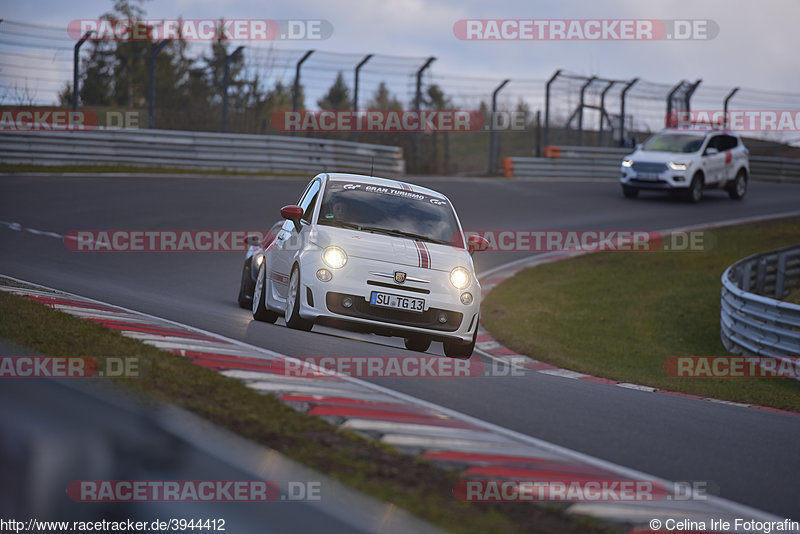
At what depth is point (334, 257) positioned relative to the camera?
27.7ft

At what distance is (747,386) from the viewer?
11016mm

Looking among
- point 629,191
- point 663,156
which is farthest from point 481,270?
Answer: point 629,191

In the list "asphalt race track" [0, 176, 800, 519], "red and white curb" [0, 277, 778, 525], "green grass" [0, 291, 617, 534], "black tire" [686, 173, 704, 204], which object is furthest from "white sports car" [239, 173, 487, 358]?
"black tire" [686, 173, 704, 204]

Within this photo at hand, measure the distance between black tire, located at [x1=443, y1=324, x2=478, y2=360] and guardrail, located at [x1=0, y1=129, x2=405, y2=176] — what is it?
15241 millimetres

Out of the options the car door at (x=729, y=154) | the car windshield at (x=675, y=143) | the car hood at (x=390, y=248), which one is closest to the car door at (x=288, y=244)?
the car hood at (x=390, y=248)

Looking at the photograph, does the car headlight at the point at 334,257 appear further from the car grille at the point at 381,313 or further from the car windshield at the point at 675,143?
the car windshield at the point at 675,143

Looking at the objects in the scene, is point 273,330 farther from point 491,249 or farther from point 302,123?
point 302,123

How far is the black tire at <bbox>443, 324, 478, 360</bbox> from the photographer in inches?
350

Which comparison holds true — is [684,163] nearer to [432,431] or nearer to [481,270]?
[481,270]

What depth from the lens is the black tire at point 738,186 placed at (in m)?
26.8

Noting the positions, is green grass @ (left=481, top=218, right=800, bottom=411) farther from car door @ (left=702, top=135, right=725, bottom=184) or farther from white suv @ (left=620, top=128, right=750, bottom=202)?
car door @ (left=702, top=135, right=725, bottom=184)

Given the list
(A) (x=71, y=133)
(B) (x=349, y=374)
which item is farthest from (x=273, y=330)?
(A) (x=71, y=133)

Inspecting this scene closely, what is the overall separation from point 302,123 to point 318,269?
61.7 feet

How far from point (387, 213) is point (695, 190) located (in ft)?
58.9
